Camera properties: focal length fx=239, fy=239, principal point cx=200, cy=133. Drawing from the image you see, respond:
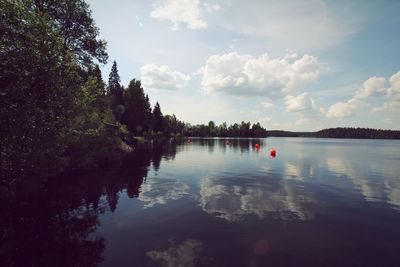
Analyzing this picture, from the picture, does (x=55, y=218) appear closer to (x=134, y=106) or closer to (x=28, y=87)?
(x=28, y=87)

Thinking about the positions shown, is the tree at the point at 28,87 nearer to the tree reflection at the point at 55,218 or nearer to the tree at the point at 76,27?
the tree reflection at the point at 55,218

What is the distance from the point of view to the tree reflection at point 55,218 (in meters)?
9.85

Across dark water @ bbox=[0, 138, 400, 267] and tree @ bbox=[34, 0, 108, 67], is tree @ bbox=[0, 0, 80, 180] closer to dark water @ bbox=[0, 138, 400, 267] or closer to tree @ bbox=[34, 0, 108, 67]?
dark water @ bbox=[0, 138, 400, 267]

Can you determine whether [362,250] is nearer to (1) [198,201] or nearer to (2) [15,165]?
(1) [198,201]

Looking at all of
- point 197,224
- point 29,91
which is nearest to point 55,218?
point 29,91

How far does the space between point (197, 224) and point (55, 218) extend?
8.27 m

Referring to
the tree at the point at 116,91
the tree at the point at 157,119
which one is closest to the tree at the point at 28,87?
the tree at the point at 116,91

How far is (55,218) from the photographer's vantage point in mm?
13922

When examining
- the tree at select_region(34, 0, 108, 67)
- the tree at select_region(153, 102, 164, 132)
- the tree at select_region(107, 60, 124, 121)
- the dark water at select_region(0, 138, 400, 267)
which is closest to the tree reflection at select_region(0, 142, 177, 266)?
the dark water at select_region(0, 138, 400, 267)

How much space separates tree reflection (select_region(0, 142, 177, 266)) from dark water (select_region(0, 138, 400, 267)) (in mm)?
48

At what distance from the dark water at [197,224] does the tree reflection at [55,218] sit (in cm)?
5

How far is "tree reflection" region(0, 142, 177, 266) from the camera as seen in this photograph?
9.85 meters

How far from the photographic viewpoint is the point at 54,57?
14.7 meters

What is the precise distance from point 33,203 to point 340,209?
69.9ft
